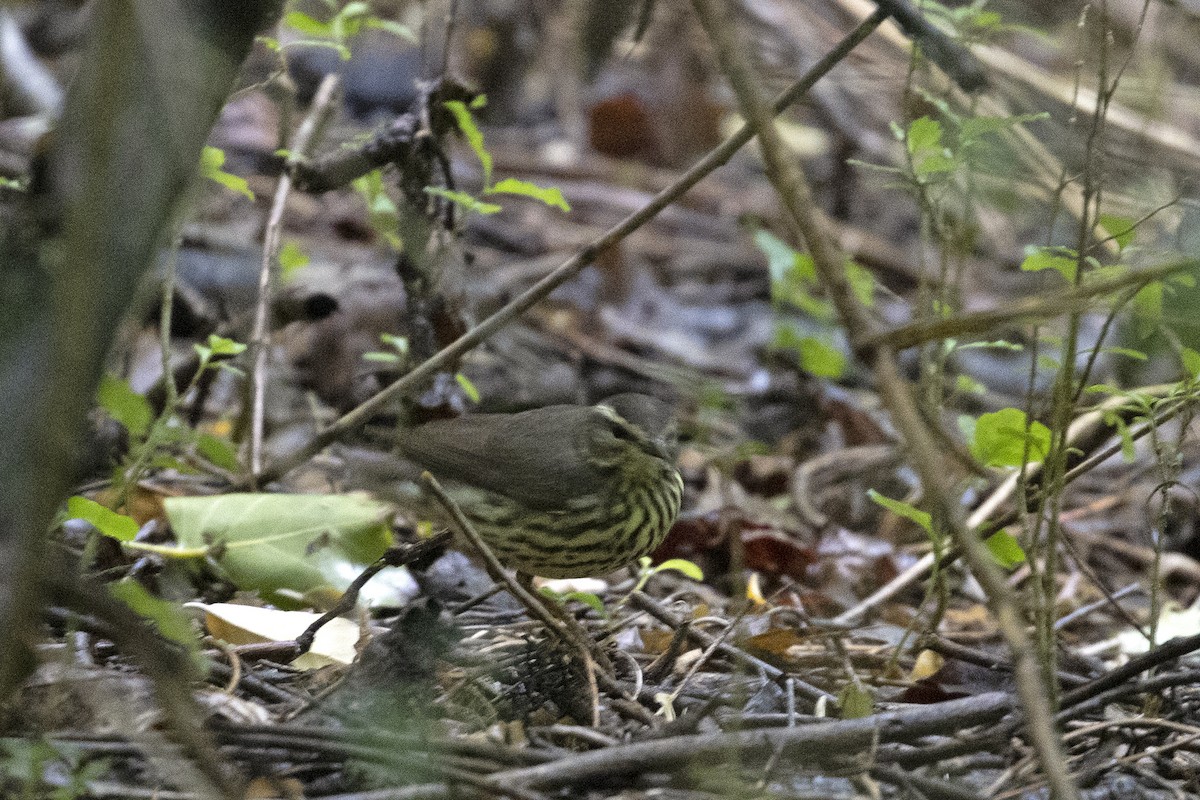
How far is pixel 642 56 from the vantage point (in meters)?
8.95

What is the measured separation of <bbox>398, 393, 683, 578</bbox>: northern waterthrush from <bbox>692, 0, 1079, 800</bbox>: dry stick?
1665 mm

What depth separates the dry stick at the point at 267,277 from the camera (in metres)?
3.62

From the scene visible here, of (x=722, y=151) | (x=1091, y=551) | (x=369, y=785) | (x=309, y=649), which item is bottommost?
(x=1091, y=551)

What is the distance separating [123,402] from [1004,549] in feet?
5.29

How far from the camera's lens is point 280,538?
3156 mm

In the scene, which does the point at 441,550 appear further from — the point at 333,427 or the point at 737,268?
the point at 737,268

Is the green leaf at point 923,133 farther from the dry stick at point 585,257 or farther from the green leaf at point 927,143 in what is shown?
the dry stick at point 585,257

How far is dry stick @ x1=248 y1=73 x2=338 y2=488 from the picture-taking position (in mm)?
3615

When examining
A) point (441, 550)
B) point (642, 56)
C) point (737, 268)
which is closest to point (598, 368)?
point (737, 268)

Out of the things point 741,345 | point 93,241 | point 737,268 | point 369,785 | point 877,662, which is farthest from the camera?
point 737,268

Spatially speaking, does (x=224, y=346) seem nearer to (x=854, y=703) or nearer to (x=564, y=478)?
(x=564, y=478)

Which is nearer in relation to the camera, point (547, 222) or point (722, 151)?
point (722, 151)

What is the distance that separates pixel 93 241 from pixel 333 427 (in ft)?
6.36

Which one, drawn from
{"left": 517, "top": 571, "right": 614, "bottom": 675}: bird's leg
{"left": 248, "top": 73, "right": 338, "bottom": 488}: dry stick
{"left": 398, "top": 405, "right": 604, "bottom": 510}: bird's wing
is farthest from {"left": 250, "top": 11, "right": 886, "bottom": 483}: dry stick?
{"left": 517, "top": 571, "right": 614, "bottom": 675}: bird's leg
